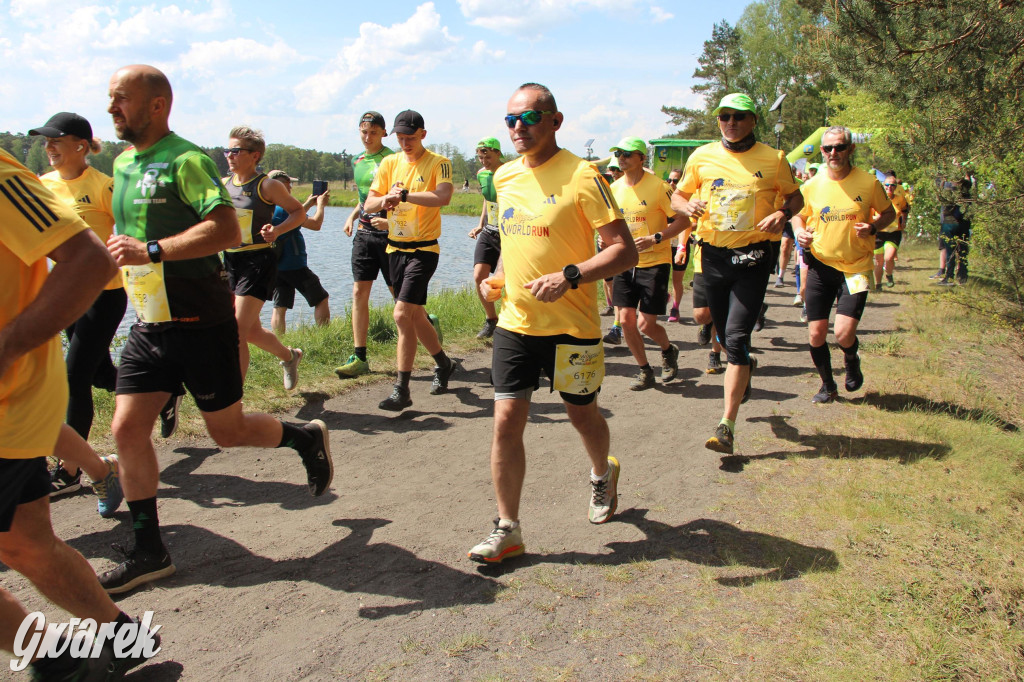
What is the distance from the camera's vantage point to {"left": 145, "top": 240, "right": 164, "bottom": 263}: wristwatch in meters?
3.31

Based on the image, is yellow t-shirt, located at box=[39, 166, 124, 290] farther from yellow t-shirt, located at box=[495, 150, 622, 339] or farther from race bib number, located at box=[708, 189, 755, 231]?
race bib number, located at box=[708, 189, 755, 231]

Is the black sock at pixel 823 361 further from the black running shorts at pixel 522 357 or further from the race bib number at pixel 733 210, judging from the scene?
the black running shorts at pixel 522 357

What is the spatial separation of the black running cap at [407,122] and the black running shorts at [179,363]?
Result: 3.50 m

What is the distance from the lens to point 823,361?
6582 mm

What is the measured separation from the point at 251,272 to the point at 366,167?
2123mm

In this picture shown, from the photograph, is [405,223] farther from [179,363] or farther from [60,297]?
[60,297]

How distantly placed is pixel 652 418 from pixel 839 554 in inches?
105

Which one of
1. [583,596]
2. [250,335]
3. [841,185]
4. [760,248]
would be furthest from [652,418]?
[250,335]

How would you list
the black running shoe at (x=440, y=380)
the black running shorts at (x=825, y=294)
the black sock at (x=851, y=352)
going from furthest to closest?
the black running shoe at (x=440, y=380) → the black sock at (x=851, y=352) → the black running shorts at (x=825, y=294)

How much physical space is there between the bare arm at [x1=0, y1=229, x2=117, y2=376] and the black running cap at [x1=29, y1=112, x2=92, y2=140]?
260 centimetres

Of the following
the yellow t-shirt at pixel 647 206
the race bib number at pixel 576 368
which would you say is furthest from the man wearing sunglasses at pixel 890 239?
the race bib number at pixel 576 368

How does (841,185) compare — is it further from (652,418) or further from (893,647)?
(893,647)

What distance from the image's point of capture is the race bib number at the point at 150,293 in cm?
353

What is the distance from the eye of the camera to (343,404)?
6770 millimetres
